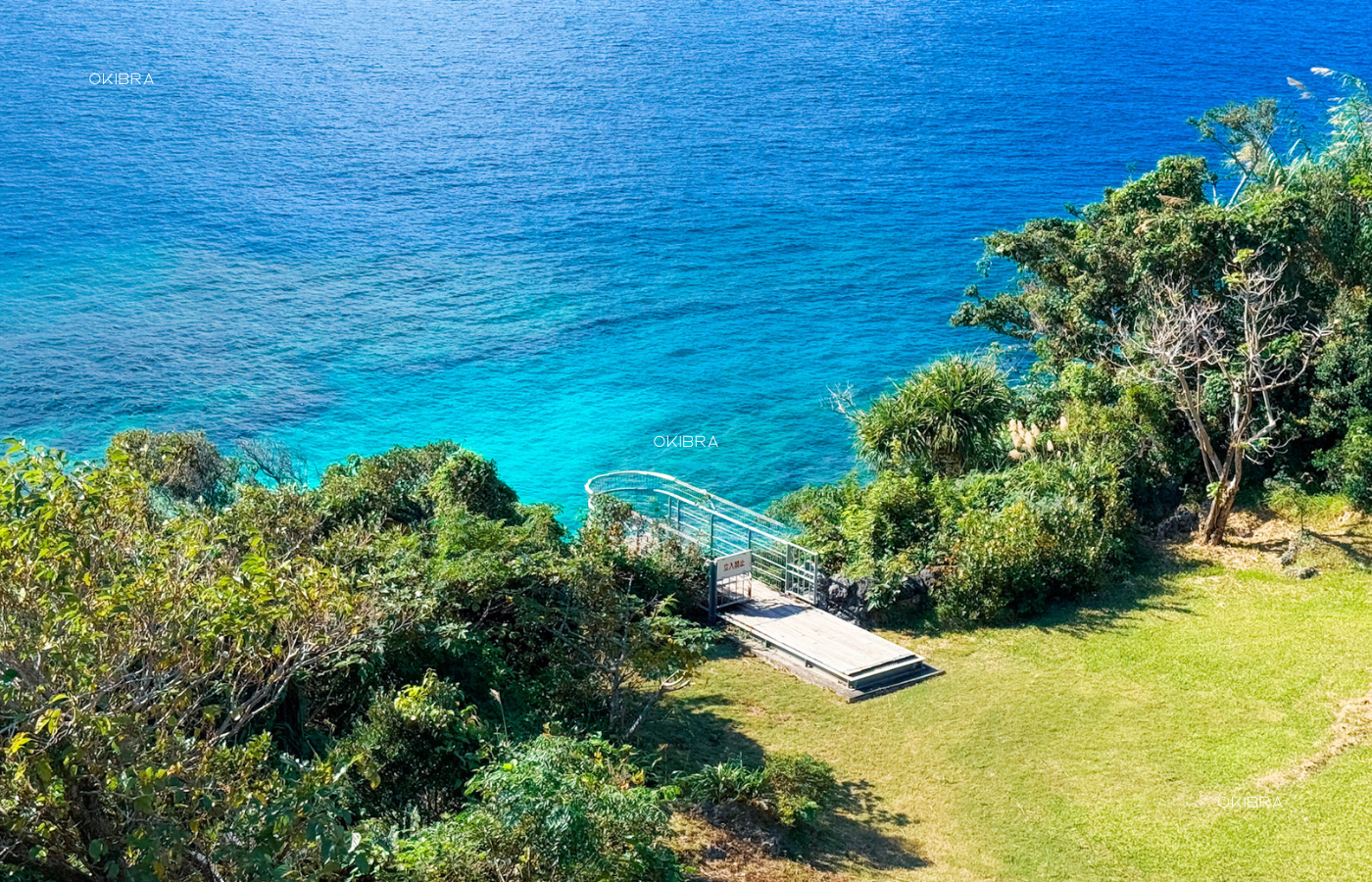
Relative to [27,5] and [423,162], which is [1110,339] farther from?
[27,5]

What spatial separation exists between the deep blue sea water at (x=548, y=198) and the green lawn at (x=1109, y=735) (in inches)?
665

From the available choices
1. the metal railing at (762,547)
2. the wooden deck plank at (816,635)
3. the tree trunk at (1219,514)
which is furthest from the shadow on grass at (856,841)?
the tree trunk at (1219,514)

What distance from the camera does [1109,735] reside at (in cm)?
1455

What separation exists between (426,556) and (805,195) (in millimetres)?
49166

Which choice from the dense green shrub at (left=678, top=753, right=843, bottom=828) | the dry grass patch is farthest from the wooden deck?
the dry grass patch

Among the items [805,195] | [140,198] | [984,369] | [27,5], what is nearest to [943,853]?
[984,369]

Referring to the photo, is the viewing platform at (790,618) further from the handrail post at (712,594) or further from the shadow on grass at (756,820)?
the shadow on grass at (756,820)

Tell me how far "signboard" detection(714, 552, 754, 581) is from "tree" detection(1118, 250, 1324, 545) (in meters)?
6.92

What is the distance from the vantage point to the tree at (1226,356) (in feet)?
63.6

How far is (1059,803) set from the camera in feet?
43.0

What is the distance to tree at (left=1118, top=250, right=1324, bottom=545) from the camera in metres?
19.4

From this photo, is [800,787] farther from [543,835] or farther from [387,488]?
[387,488]

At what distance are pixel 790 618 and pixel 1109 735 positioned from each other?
4.91 m

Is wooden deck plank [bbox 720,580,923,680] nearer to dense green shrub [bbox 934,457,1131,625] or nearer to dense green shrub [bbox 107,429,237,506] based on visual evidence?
dense green shrub [bbox 934,457,1131,625]
